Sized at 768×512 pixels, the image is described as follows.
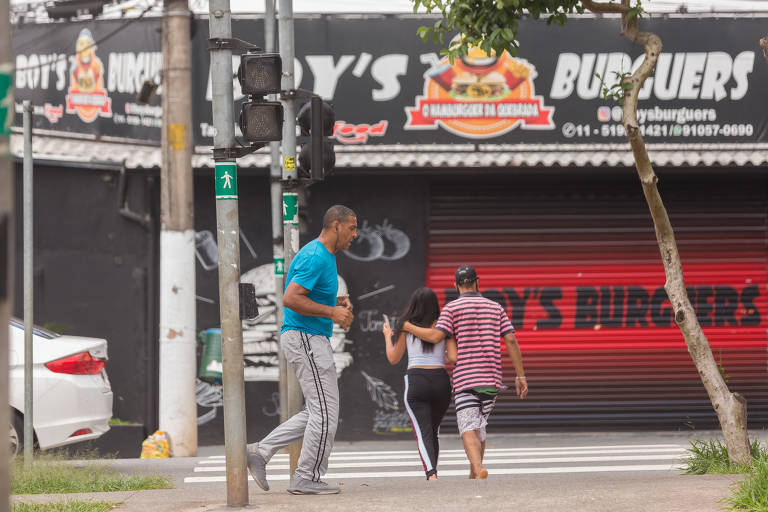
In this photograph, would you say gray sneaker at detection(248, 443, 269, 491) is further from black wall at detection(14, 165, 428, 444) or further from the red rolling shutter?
the red rolling shutter

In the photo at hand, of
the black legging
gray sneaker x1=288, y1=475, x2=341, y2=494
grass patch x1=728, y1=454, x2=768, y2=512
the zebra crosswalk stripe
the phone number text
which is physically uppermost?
the phone number text

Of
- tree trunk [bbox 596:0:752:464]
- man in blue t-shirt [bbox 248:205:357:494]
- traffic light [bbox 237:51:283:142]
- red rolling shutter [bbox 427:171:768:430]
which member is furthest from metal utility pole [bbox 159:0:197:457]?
tree trunk [bbox 596:0:752:464]

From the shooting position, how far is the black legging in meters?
8.81

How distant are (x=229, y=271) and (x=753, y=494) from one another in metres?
3.41

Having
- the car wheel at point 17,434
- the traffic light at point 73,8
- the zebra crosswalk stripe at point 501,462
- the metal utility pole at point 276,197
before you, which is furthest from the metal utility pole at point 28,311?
the traffic light at point 73,8

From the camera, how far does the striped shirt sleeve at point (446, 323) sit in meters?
8.92

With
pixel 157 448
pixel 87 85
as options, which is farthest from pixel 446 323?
pixel 87 85

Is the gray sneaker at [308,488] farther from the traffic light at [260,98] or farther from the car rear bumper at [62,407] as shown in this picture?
the car rear bumper at [62,407]

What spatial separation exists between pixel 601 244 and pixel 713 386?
18.1 ft

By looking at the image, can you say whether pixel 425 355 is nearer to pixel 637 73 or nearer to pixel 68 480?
pixel 637 73

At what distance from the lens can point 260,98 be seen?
722cm

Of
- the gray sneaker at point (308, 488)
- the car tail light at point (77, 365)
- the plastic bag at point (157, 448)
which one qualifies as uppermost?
the car tail light at point (77, 365)

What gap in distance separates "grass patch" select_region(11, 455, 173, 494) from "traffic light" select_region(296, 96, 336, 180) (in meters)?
2.82

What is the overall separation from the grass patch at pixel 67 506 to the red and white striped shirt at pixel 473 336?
2.97m
